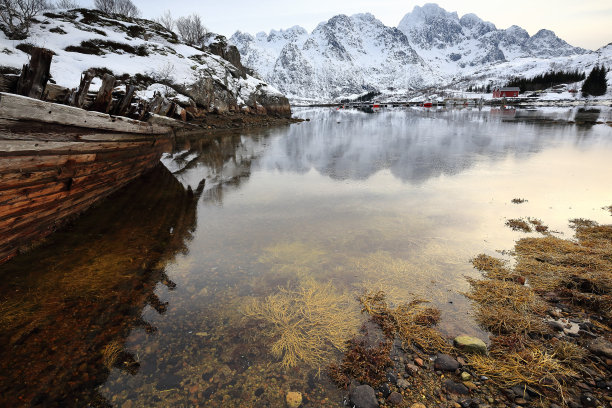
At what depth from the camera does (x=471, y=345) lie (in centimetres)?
365

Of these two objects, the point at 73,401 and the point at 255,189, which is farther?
the point at 255,189

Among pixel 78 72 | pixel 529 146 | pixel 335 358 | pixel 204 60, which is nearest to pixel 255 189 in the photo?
pixel 335 358

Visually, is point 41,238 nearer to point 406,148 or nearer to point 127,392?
point 127,392

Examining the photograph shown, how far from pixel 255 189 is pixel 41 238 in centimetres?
647

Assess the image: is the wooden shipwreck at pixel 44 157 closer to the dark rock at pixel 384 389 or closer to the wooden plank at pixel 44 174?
the wooden plank at pixel 44 174

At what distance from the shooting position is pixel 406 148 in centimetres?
2067

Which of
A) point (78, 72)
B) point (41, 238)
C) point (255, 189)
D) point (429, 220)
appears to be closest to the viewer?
point (41, 238)

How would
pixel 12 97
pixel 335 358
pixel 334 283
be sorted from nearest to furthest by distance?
pixel 335 358 → pixel 12 97 → pixel 334 283

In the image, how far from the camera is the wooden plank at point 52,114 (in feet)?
14.8

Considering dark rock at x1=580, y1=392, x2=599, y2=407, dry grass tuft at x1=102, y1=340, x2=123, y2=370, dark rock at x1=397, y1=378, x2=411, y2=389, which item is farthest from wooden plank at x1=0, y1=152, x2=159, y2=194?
dark rock at x1=580, y1=392, x2=599, y2=407

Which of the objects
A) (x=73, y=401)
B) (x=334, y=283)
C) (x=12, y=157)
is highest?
(x=12, y=157)

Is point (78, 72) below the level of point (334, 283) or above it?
above

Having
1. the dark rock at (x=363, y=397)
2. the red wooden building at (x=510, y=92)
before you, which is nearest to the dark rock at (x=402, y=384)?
the dark rock at (x=363, y=397)

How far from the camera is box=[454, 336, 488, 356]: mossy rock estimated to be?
11.9 feet
